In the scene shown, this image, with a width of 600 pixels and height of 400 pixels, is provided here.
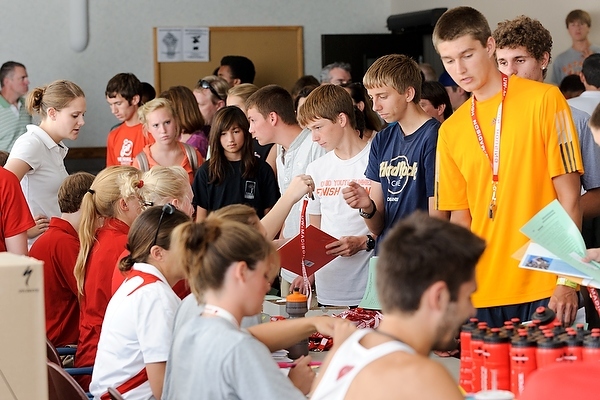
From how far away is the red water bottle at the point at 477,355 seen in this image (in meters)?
2.20

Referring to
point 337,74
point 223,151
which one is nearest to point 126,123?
point 223,151

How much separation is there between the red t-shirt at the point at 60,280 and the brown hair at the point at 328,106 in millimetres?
1181

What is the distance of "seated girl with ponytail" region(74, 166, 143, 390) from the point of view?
11.4ft

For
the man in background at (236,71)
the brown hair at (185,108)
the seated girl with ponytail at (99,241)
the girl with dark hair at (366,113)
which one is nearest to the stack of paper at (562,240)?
the seated girl with ponytail at (99,241)

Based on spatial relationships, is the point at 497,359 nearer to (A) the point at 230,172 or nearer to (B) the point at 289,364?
(B) the point at 289,364

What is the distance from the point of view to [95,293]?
3.48 metres

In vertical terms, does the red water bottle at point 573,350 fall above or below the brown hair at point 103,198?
below

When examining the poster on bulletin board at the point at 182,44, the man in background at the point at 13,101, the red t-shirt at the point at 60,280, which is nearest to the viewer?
the red t-shirt at the point at 60,280

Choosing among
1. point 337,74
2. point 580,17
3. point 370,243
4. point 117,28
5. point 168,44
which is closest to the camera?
point 370,243

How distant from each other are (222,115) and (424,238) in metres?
3.33

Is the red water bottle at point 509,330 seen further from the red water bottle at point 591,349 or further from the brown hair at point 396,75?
the brown hair at point 396,75

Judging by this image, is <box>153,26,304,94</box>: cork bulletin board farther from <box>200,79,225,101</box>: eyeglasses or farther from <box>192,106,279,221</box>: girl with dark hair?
<box>192,106,279,221</box>: girl with dark hair

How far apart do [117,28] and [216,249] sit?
8408 millimetres

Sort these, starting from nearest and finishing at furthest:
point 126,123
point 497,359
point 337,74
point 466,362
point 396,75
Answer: point 497,359 → point 466,362 → point 396,75 → point 126,123 → point 337,74
